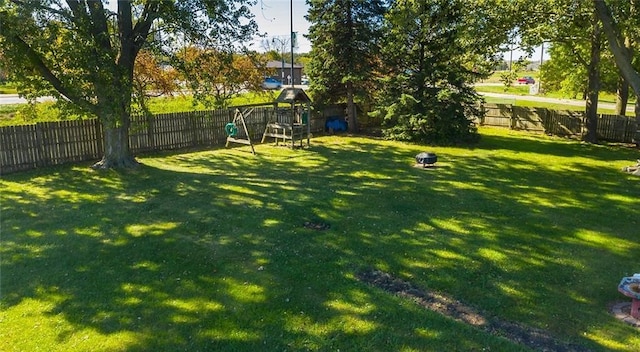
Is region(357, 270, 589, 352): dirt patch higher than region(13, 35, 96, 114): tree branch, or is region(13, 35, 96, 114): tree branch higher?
region(13, 35, 96, 114): tree branch

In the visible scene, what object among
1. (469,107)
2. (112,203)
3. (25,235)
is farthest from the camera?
(469,107)

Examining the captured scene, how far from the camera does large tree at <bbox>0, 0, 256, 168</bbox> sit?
31.8ft

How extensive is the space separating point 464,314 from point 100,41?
982cm

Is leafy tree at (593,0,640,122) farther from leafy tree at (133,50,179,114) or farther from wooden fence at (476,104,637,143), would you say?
leafy tree at (133,50,179,114)

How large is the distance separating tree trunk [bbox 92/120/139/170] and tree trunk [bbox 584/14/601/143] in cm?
1585

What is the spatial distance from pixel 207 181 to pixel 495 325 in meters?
7.62

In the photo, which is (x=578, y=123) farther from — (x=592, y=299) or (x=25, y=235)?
(x=25, y=235)

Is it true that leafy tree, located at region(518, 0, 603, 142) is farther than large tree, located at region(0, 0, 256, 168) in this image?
Yes

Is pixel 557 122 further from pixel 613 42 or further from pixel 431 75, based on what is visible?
pixel 613 42

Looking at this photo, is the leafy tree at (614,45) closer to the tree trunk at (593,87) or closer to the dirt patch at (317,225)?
the tree trunk at (593,87)

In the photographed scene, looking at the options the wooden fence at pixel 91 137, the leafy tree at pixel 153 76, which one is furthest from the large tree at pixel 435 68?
the leafy tree at pixel 153 76

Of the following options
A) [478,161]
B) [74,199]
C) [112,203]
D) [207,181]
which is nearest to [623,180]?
[478,161]

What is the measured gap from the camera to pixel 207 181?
10688 millimetres

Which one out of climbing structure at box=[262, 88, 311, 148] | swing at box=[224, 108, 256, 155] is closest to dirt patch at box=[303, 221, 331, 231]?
swing at box=[224, 108, 256, 155]
